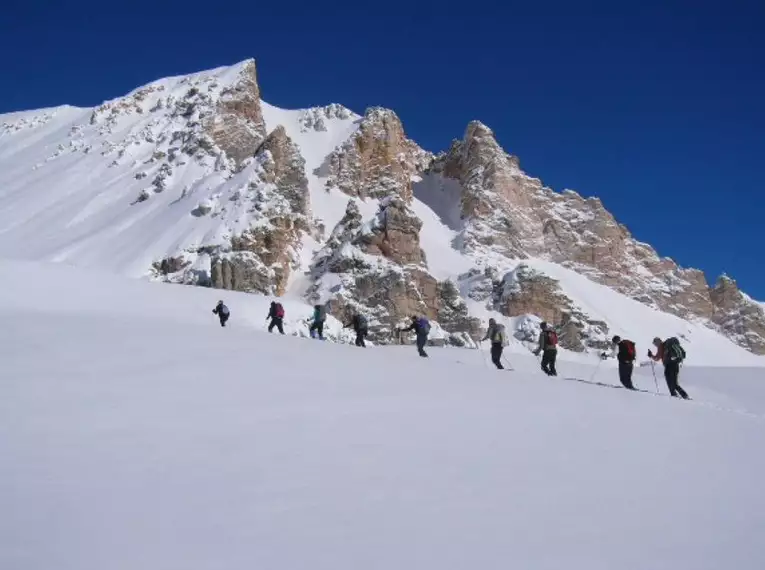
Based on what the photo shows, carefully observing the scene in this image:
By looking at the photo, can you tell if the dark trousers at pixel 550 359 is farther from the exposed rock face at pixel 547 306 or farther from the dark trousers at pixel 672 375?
the exposed rock face at pixel 547 306

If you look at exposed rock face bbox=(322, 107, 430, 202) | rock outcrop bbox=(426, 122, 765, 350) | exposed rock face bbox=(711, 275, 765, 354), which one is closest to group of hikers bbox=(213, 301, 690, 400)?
rock outcrop bbox=(426, 122, 765, 350)

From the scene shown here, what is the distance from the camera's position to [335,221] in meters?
82.2

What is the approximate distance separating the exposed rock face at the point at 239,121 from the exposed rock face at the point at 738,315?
7219 centimetres

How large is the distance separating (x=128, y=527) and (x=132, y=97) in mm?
102615

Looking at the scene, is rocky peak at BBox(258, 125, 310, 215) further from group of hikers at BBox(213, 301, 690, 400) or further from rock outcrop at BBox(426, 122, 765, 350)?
group of hikers at BBox(213, 301, 690, 400)

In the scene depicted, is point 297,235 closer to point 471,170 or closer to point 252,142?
point 252,142

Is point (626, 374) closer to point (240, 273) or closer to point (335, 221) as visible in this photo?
point (240, 273)

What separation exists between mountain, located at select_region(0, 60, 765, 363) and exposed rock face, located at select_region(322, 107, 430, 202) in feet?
0.73

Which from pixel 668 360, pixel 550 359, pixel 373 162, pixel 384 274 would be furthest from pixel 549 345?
pixel 373 162

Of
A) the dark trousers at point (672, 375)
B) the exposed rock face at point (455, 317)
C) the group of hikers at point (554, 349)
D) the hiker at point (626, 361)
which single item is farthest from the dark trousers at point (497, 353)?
the exposed rock face at point (455, 317)

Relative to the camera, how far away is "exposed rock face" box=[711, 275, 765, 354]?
95.4m

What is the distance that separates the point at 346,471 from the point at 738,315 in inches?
4208

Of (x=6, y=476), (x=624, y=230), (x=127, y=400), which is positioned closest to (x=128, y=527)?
(x=6, y=476)

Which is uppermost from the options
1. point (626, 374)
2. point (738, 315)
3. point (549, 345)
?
point (738, 315)
